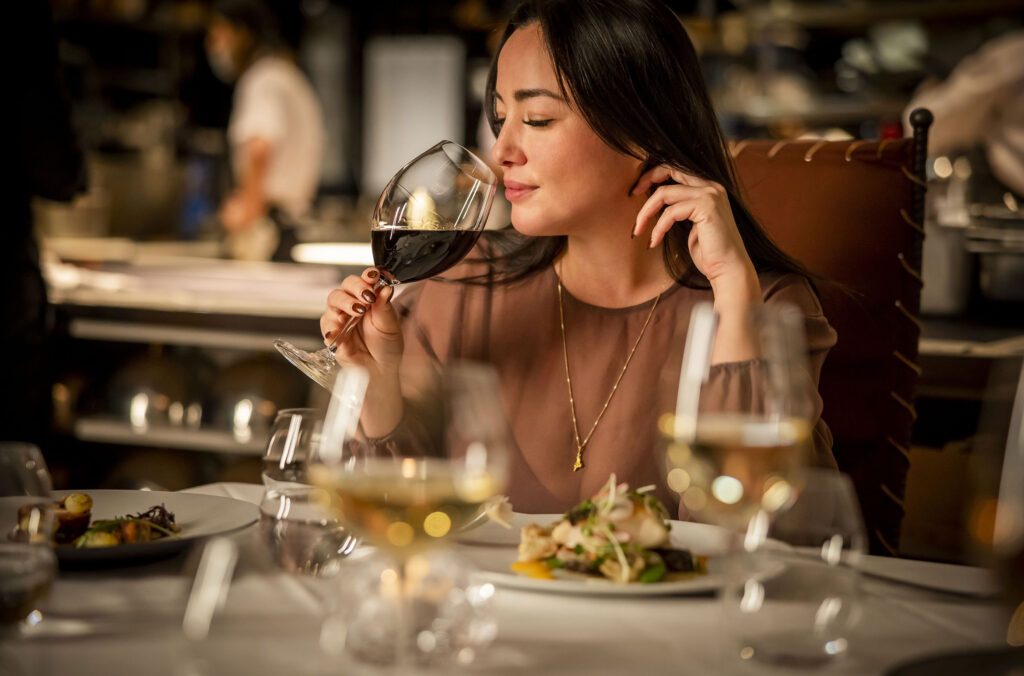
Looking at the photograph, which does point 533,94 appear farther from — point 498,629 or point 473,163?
point 498,629

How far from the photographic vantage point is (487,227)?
2.92 m

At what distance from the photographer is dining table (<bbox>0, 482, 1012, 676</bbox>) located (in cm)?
61

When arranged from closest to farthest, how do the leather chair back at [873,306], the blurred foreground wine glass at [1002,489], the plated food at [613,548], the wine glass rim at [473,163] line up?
the blurred foreground wine glass at [1002,489], the plated food at [613,548], the wine glass rim at [473,163], the leather chair back at [873,306]

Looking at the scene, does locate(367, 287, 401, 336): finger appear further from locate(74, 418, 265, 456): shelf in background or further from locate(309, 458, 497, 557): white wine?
locate(74, 418, 265, 456): shelf in background

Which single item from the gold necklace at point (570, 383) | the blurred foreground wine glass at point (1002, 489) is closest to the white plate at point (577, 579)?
the blurred foreground wine glass at point (1002, 489)

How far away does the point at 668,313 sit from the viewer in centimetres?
153

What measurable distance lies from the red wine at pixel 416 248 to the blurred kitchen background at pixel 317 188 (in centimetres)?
35

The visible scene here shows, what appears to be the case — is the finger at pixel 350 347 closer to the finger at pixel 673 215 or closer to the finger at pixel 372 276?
the finger at pixel 372 276

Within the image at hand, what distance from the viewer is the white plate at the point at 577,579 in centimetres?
75

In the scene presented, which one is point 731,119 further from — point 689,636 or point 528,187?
point 689,636

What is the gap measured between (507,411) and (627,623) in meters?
0.78

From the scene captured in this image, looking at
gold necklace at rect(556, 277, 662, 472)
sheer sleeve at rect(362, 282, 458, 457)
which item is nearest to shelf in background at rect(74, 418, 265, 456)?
sheer sleeve at rect(362, 282, 458, 457)

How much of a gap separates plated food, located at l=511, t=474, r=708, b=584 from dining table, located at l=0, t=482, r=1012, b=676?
0.02 metres

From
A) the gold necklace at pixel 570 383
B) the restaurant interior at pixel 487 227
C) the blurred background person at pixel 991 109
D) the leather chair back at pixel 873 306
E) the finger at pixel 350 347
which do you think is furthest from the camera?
the blurred background person at pixel 991 109
